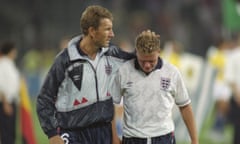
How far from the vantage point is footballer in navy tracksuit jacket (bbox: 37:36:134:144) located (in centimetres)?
750

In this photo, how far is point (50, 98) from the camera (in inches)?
296

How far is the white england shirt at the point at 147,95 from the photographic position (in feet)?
24.7

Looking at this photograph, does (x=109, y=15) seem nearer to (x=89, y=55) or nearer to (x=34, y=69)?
(x=89, y=55)

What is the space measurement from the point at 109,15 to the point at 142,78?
1.79ft

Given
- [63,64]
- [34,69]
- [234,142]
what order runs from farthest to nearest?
[34,69] < [234,142] < [63,64]

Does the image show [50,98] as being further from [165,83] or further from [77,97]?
[165,83]

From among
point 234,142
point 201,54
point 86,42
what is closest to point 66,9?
point 201,54

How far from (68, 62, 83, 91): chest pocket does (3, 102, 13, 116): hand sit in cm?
726

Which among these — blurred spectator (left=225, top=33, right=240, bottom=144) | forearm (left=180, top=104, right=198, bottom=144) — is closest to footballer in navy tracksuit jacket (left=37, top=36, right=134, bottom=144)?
forearm (left=180, top=104, right=198, bottom=144)

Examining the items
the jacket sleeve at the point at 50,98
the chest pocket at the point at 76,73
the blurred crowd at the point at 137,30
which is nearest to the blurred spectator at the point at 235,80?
the blurred crowd at the point at 137,30

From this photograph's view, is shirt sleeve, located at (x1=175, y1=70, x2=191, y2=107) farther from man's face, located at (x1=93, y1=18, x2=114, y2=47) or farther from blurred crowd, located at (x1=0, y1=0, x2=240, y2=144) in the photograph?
blurred crowd, located at (x1=0, y1=0, x2=240, y2=144)

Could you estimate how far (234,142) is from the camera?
14500 millimetres

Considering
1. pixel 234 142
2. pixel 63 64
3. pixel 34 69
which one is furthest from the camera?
pixel 34 69

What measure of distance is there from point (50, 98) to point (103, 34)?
0.63 meters
